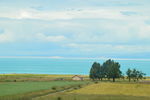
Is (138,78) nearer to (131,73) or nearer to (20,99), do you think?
(131,73)

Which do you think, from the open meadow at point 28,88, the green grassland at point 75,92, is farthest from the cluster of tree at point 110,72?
the green grassland at point 75,92

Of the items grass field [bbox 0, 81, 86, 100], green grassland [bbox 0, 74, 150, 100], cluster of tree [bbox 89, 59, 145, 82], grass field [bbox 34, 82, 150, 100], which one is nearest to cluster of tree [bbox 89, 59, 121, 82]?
cluster of tree [bbox 89, 59, 145, 82]

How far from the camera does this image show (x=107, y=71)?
130875 millimetres

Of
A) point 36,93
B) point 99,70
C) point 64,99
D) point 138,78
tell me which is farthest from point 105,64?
point 64,99

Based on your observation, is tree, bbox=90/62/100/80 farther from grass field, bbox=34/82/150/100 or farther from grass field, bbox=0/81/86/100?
grass field, bbox=34/82/150/100

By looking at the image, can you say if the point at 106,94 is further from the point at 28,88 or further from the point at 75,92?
the point at 28,88

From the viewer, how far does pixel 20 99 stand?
171 ft

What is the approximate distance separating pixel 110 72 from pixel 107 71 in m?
2.65

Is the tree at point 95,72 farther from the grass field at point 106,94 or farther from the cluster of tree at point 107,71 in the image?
the grass field at point 106,94

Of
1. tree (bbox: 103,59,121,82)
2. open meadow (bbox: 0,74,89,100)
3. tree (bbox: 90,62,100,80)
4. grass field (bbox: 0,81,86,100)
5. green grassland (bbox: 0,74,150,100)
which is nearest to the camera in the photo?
grass field (bbox: 0,81,86,100)

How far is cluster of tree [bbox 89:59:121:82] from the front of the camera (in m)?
128

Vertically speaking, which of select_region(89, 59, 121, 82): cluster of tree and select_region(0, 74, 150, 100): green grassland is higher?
select_region(89, 59, 121, 82): cluster of tree

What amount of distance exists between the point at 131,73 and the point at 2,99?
84.1 metres

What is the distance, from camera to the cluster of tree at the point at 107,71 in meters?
128
